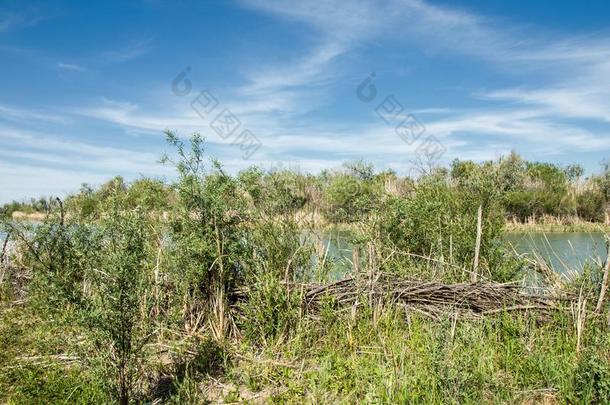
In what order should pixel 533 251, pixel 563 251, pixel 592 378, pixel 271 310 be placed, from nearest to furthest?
pixel 592 378, pixel 271 310, pixel 533 251, pixel 563 251

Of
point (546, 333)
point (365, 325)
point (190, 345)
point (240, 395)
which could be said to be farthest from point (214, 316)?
point (546, 333)

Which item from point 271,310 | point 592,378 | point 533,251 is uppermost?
point 533,251

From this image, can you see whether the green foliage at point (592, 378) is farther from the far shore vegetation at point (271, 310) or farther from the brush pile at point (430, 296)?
the brush pile at point (430, 296)

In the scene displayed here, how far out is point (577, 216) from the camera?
29.0 m

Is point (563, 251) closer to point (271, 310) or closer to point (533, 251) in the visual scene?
point (533, 251)

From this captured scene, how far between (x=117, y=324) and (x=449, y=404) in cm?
278

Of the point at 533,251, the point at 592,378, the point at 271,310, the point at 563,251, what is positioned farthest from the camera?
the point at 563,251

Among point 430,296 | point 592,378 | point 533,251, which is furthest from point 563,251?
point 592,378

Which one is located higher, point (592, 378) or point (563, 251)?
point (563, 251)

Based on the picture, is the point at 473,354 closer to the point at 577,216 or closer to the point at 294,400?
the point at 294,400

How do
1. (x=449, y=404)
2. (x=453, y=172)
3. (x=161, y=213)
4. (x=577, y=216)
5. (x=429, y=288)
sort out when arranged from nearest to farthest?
(x=449, y=404) → (x=429, y=288) → (x=161, y=213) → (x=453, y=172) → (x=577, y=216)

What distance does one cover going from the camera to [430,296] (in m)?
5.71

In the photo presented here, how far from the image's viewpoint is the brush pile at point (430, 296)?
18.4 feet

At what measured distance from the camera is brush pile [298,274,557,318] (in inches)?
220
